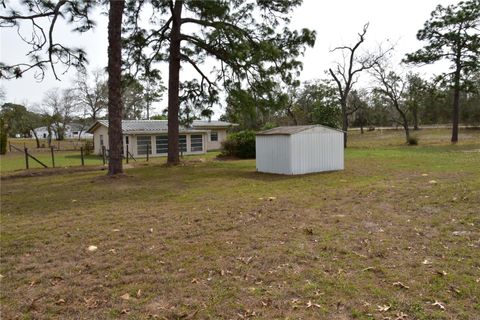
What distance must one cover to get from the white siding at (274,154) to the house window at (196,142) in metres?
17.8

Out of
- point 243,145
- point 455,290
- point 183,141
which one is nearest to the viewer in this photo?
point 455,290

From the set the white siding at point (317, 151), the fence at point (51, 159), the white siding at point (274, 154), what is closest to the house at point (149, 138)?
the fence at point (51, 159)

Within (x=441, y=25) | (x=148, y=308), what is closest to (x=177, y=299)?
(x=148, y=308)

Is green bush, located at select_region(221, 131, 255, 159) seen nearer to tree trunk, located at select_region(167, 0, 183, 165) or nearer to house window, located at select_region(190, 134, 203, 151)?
tree trunk, located at select_region(167, 0, 183, 165)

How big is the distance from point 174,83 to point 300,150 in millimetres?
7749

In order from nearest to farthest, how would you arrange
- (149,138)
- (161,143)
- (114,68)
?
(114,68)
(149,138)
(161,143)

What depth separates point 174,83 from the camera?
18.0 meters

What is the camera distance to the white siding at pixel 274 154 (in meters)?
13.1

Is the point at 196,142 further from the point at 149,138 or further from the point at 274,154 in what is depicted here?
the point at 274,154

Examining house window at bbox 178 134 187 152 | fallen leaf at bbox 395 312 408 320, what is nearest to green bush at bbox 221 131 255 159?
house window at bbox 178 134 187 152

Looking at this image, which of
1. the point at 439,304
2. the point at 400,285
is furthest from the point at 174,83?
the point at 439,304

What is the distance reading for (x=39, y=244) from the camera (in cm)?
529

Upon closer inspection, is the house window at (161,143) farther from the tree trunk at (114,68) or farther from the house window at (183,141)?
the tree trunk at (114,68)

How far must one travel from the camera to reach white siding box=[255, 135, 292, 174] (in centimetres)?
1305
